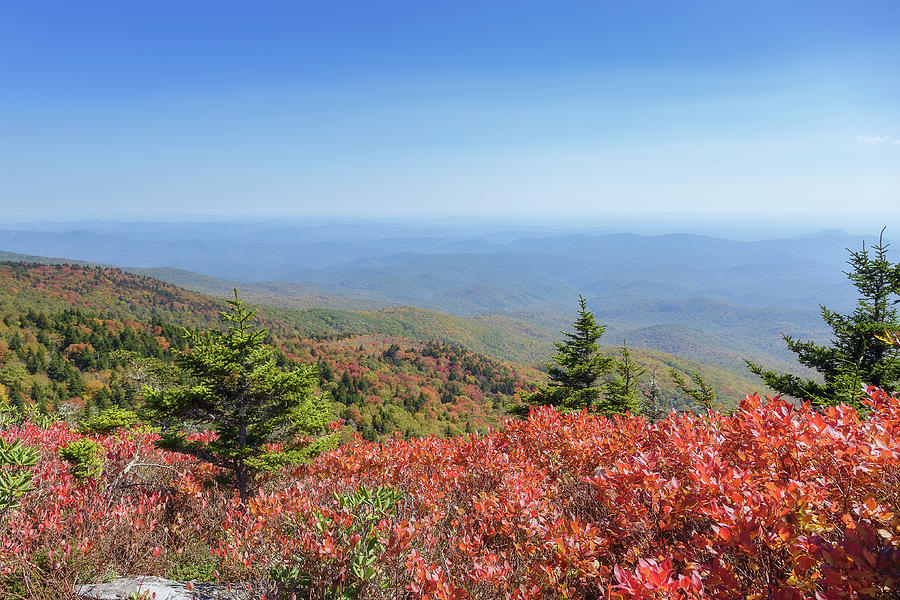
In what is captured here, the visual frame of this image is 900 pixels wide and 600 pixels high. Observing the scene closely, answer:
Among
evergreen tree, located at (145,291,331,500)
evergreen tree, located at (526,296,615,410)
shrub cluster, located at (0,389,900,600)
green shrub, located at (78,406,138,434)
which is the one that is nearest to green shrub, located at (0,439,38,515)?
shrub cluster, located at (0,389,900,600)

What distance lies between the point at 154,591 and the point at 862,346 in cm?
1907

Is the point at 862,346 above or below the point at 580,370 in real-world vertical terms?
above

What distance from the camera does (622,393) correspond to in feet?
66.0

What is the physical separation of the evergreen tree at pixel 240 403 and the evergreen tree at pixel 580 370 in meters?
13.2

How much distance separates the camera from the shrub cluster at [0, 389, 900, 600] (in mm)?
2736

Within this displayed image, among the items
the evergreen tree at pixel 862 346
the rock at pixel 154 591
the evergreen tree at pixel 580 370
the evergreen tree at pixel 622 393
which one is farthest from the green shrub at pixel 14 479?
the evergreen tree at pixel 622 393

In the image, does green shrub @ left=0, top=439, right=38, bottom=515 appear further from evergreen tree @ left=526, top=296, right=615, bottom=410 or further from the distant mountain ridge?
the distant mountain ridge

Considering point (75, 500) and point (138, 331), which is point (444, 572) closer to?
point (75, 500)

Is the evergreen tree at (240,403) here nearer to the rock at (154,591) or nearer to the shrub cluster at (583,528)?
the shrub cluster at (583,528)

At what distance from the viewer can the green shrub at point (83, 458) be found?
7.29m

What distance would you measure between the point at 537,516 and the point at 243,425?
6.27 m

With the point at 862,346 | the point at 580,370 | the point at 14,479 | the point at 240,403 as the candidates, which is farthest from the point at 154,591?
the point at 862,346

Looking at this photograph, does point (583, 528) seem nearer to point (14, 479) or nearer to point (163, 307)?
point (14, 479)

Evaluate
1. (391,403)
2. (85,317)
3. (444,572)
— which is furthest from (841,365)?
(85,317)
